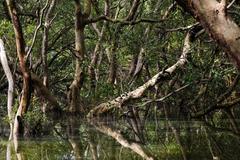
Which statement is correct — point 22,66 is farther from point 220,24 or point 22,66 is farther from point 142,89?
point 220,24

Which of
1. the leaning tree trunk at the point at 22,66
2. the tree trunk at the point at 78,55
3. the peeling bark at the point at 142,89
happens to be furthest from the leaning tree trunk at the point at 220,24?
the tree trunk at the point at 78,55

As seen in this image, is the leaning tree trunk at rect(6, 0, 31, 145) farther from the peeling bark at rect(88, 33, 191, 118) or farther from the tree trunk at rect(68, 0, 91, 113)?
the tree trunk at rect(68, 0, 91, 113)

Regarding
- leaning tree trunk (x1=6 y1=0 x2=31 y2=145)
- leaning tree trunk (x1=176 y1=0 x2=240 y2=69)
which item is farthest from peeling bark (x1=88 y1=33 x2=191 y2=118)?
leaning tree trunk (x1=176 y1=0 x2=240 y2=69)

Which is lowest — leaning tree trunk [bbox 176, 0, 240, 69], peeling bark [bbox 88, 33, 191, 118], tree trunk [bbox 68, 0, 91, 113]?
leaning tree trunk [bbox 176, 0, 240, 69]

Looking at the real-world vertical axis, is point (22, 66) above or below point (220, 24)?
above

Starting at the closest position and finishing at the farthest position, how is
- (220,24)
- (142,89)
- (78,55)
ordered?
(220,24), (142,89), (78,55)

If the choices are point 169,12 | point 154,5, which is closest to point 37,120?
point 169,12

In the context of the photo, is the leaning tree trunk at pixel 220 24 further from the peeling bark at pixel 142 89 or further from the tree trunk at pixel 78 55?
the tree trunk at pixel 78 55

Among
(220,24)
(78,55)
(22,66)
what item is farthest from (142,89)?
(220,24)

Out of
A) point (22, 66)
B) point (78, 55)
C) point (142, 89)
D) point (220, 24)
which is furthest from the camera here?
point (78, 55)

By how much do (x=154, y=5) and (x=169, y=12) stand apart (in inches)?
116

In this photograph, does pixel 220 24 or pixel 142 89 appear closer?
pixel 220 24

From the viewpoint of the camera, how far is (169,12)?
14000 millimetres

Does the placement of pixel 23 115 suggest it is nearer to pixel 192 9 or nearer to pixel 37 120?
pixel 37 120
